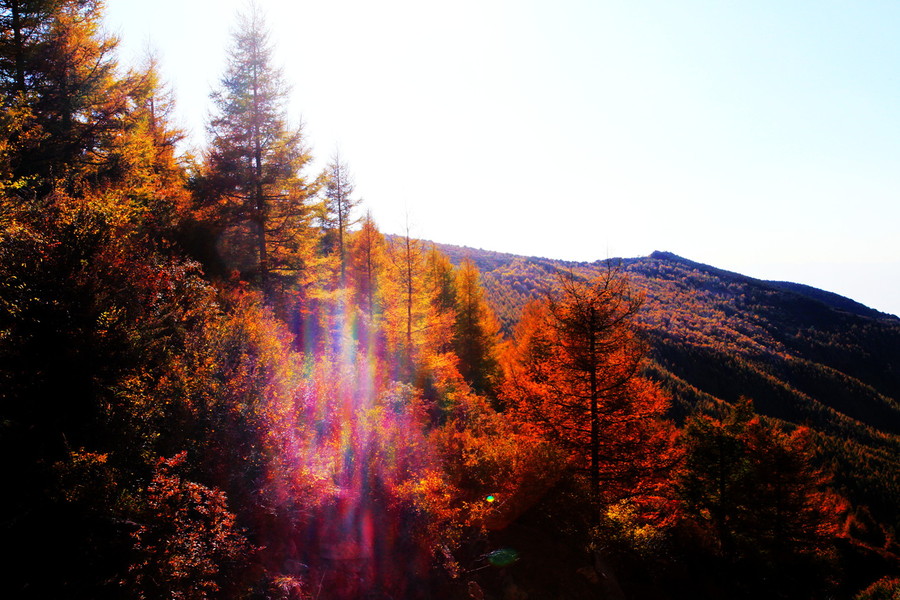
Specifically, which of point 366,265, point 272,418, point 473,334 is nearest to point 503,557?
point 272,418

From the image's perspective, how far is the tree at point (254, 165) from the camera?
54.9 ft

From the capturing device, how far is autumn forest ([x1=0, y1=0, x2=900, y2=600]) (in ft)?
17.2

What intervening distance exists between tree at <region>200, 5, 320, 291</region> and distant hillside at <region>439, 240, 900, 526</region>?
53234mm

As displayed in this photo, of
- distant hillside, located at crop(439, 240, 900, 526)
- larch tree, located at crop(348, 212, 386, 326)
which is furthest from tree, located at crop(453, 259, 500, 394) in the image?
distant hillside, located at crop(439, 240, 900, 526)

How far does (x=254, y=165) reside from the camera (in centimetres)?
1731

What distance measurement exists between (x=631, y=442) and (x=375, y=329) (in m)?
17.0

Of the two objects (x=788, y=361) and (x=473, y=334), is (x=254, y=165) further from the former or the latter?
(x=788, y=361)

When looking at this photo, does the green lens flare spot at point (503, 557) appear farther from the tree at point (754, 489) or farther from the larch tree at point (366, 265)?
the larch tree at point (366, 265)

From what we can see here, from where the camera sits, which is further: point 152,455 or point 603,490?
point 603,490

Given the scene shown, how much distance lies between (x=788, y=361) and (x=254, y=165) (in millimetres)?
175852

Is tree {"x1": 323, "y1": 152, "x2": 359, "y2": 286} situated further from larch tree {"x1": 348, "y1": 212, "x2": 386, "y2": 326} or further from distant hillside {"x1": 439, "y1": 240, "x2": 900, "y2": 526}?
distant hillside {"x1": 439, "y1": 240, "x2": 900, "y2": 526}

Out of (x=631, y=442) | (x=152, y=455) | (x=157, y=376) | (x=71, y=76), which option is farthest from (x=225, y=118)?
(x=631, y=442)

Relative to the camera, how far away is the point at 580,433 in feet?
43.1

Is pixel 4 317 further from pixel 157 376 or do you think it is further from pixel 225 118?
pixel 225 118
